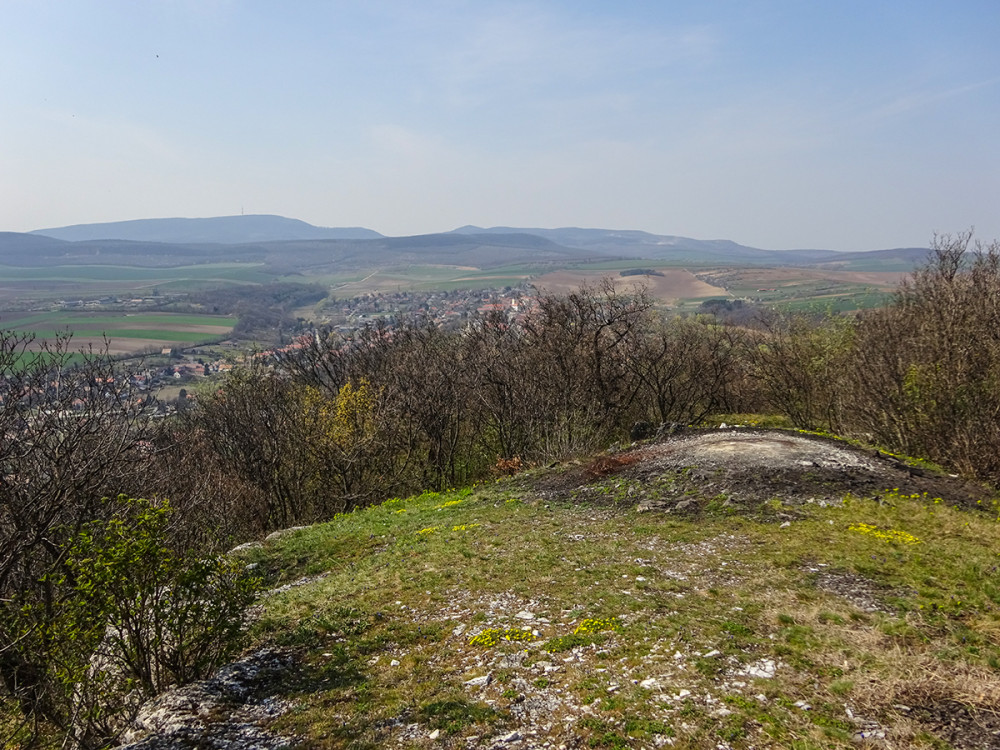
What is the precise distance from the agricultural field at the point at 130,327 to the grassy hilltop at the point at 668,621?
288ft

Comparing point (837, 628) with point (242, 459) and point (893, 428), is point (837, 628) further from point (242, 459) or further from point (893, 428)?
point (242, 459)

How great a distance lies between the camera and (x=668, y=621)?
32.5 feet

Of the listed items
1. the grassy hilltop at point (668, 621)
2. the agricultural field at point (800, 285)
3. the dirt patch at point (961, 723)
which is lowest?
the grassy hilltop at point (668, 621)

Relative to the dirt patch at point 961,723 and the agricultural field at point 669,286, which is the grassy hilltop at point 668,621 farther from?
the agricultural field at point 669,286

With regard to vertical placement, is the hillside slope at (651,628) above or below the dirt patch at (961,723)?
below

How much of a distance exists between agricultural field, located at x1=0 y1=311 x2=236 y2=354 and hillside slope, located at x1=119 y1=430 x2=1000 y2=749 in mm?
88161

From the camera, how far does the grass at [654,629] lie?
723 cm

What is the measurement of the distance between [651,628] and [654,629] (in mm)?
61

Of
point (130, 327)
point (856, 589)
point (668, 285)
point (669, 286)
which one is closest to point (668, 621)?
point (856, 589)

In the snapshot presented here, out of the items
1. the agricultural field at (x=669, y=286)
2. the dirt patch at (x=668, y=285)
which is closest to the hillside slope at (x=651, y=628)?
the agricultural field at (x=669, y=286)

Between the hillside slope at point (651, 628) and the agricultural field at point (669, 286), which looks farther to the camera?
the agricultural field at point (669, 286)

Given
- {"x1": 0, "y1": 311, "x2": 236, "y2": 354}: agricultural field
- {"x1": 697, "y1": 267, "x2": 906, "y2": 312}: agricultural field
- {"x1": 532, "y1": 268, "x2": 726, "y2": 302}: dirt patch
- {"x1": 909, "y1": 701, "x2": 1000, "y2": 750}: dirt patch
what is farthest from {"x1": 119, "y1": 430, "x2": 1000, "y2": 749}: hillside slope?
{"x1": 532, "y1": 268, "x2": 726, "y2": 302}: dirt patch

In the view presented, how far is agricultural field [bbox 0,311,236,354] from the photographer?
300 feet

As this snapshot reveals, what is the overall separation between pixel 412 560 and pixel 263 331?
11487 centimetres
